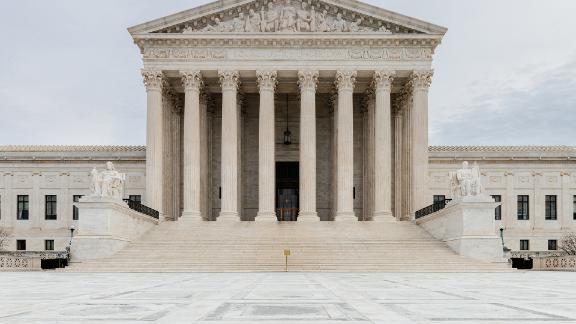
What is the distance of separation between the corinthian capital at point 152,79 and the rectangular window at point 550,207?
38206mm

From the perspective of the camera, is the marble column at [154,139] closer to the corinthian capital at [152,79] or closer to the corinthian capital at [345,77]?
the corinthian capital at [152,79]

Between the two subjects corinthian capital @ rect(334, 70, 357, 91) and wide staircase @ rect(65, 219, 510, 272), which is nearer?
wide staircase @ rect(65, 219, 510, 272)

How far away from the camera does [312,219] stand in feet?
162

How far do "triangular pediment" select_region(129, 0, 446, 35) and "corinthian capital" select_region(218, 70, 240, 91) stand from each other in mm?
3132

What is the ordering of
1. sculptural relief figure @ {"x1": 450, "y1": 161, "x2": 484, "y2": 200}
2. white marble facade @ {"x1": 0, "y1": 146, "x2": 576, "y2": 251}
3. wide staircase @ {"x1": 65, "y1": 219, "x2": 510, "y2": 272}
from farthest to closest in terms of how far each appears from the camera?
white marble facade @ {"x1": 0, "y1": 146, "x2": 576, "y2": 251} → sculptural relief figure @ {"x1": 450, "y1": 161, "x2": 484, "y2": 200} → wide staircase @ {"x1": 65, "y1": 219, "x2": 510, "y2": 272}

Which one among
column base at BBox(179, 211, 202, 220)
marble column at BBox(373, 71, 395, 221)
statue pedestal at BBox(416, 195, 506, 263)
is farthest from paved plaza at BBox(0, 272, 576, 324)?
marble column at BBox(373, 71, 395, 221)

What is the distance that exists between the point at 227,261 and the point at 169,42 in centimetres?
2047

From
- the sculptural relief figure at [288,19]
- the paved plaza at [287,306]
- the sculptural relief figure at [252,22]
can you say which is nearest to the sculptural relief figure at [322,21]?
the sculptural relief figure at [288,19]

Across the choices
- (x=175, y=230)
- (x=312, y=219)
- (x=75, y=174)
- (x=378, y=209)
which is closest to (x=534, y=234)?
(x=378, y=209)

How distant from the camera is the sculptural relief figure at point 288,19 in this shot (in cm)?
5059

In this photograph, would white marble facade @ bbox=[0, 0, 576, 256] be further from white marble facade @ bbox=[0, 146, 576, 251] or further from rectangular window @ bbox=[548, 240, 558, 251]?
rectangular window @ bbox=[548, 240, 558, 251]

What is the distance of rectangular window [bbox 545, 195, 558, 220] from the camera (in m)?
63.9

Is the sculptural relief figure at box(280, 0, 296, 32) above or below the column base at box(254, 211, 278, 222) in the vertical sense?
above

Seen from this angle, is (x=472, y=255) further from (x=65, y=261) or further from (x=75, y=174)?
(x=75, y=174)
